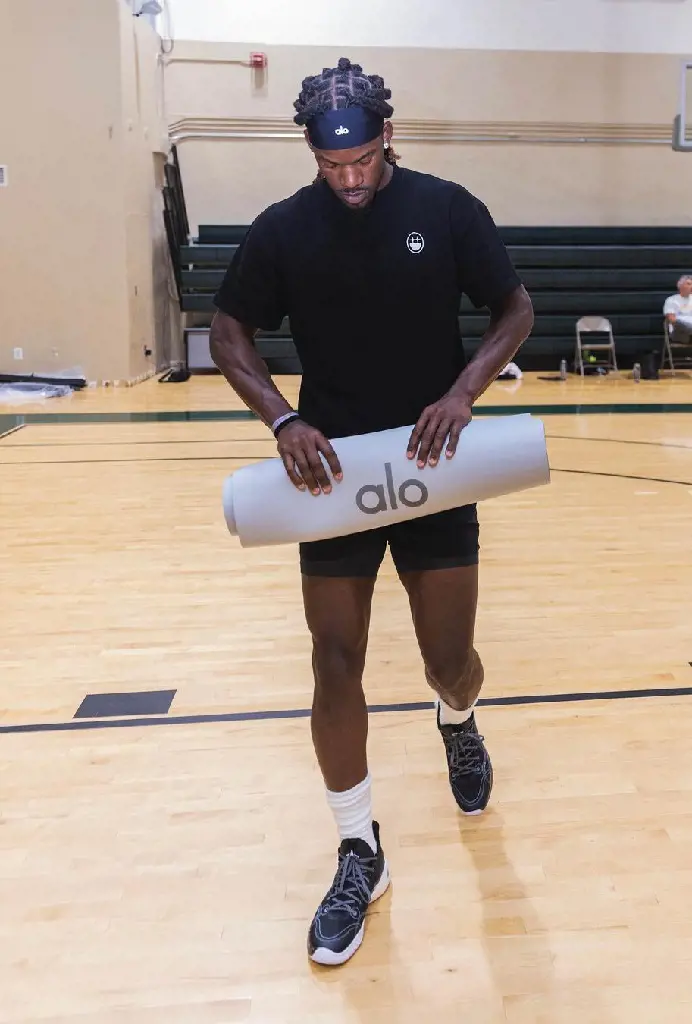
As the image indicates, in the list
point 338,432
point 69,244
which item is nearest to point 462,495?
point 338,432

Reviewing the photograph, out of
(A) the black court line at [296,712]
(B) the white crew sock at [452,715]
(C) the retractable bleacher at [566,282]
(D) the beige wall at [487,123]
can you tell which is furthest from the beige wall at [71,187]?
(B) the white crew sock at [452,715]

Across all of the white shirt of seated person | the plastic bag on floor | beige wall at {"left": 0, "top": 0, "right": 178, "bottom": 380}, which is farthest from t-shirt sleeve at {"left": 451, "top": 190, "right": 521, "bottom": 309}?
the white shirt of seated person

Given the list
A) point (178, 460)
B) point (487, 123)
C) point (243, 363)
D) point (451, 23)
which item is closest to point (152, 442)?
point (178, 460)

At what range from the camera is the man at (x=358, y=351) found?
5.65 ft

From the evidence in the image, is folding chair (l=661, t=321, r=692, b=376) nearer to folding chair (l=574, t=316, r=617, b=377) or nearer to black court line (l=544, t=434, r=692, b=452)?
folding chair (l=574, t=316, r=617, b=377)

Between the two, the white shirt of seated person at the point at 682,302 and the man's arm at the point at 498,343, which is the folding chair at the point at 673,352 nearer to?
the white shirt of seated person at the point at 682,302

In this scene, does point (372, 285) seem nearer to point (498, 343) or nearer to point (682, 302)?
point (498, 343)

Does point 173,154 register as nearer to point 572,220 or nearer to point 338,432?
point 572,220

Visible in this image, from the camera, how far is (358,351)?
1.80 m

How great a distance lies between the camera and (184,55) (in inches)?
493

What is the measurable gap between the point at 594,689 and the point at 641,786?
1.87 ft

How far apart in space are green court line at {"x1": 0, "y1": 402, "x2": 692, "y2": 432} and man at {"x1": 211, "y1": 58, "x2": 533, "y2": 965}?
6.54 meters

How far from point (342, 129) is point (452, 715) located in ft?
4.37

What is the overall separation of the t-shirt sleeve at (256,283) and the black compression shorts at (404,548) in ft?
1.51
